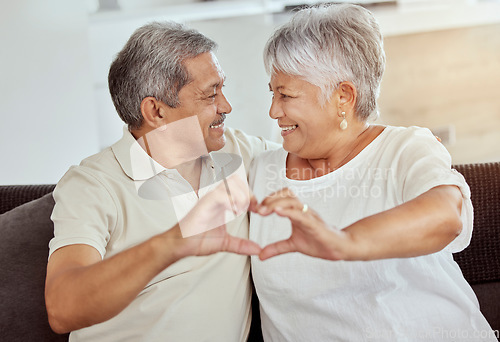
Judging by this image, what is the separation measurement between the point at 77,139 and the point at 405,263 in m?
2.10

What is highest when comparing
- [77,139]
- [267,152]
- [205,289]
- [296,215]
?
[296,215]

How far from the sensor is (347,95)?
4.58 feet

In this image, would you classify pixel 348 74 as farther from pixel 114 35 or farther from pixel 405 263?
pixel 114 35

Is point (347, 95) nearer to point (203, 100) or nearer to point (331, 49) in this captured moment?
point (331, 49)

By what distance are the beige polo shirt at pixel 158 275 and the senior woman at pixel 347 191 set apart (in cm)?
10

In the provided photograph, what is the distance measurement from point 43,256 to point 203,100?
594 millimetres

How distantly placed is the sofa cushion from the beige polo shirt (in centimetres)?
15

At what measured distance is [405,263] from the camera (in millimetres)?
1293

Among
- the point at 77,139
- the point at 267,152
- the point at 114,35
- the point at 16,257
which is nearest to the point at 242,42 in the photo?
the point at 114,35

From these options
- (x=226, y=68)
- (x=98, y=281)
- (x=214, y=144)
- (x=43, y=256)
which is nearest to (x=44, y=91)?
(x=226, y=68)

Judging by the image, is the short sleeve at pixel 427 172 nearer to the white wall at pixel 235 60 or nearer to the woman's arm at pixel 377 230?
the woman's arm at pixel 377 230

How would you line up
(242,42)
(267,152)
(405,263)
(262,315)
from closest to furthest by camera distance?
1. (405,263)
2. (262,315)
3. (267,152)
4. (242,42)

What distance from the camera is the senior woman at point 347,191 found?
1.28 meters

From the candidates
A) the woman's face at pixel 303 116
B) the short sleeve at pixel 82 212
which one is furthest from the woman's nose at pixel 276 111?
the short sleeve at pixel 82 212
